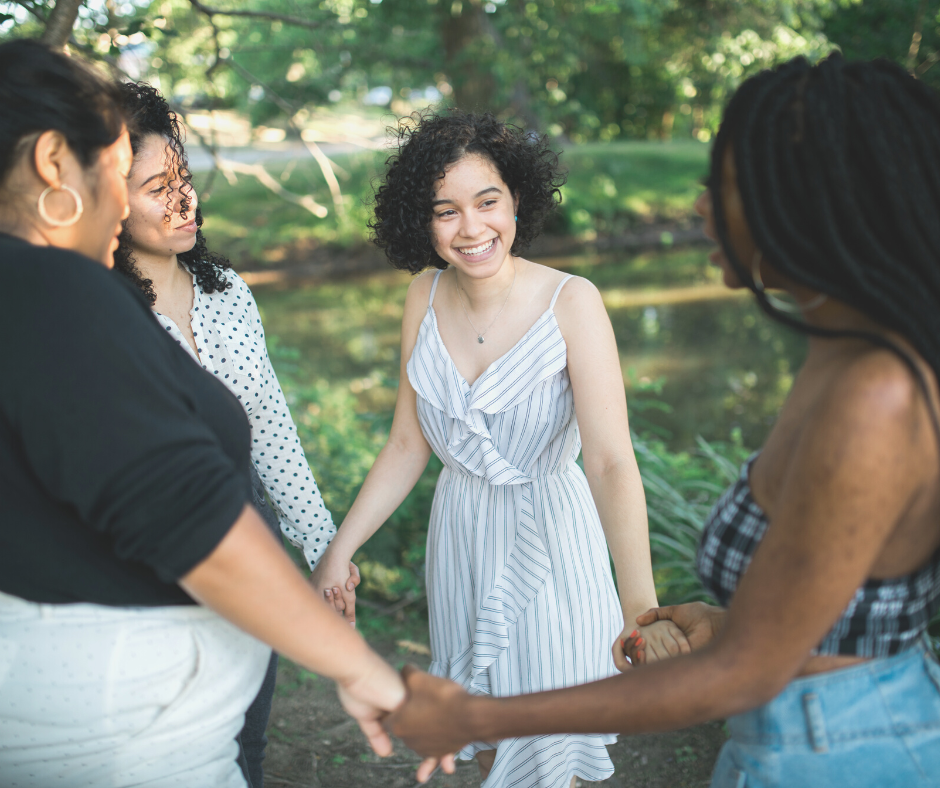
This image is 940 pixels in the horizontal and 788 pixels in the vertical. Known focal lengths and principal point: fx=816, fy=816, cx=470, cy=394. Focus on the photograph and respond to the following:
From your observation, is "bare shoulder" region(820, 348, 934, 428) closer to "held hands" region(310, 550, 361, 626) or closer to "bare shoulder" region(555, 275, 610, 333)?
"bare shoulder" region(555, 275, 610, 333)

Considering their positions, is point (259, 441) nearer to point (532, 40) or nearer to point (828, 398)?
point (828, 398)

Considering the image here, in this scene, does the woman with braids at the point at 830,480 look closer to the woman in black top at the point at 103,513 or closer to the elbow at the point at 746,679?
the elbow at the point at 746,679

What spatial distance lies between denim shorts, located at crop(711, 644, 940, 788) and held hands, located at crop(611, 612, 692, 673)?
351 mm

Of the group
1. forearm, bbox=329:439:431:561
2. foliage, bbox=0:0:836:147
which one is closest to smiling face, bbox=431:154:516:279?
forearm, bbox=329:439:431:561

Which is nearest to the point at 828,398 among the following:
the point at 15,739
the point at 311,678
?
the point at 15,739

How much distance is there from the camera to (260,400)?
238 cm

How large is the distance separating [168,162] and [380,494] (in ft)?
3.68

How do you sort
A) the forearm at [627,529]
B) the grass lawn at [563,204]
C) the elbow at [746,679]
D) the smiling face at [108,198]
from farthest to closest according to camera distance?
the grass lawn at [563,204], the forearm at [627,529], the smiling face at [108,198], the elbow at [746,679]

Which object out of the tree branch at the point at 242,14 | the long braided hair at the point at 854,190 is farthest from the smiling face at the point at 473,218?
the tree branch at the point at 242,14

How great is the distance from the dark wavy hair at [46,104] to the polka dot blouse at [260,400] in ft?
3.12

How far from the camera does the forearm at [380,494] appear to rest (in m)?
2.36

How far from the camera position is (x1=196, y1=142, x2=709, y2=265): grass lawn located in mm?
16344

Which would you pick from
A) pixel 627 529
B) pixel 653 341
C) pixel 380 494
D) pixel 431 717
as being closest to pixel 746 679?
pixel 431 717

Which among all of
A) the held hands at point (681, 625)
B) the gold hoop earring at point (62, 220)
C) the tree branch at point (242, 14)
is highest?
the tree branch at point (242, 14)
